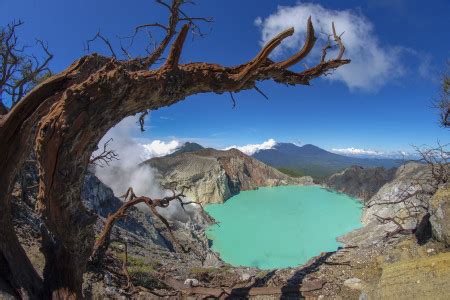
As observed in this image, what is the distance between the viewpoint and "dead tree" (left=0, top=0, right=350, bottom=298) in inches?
142

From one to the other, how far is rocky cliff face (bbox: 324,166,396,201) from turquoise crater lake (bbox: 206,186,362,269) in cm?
239

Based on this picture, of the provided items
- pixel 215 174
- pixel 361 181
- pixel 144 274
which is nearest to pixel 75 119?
pixel 144 274

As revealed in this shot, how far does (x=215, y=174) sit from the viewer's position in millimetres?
69688

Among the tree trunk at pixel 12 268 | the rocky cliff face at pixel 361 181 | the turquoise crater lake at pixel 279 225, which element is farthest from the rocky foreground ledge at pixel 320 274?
the rocky cliff face at pixel 361 181

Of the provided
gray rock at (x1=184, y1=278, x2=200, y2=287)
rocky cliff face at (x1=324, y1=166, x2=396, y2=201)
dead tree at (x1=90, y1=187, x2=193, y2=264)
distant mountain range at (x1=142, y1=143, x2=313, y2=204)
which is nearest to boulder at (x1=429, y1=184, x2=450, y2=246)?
dead tree at (x1=90, y1=187, x2=193, y2=264)

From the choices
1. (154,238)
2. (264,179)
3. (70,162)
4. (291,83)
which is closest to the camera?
(70,162)

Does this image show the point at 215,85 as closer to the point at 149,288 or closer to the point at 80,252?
the point at 80,252

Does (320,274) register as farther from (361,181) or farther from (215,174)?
(361,181)

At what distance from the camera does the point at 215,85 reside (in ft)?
14.4

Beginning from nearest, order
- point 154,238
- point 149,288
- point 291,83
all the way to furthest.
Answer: point 291,83 → point 149,288 → point 154,238

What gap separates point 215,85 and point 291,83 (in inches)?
50.8

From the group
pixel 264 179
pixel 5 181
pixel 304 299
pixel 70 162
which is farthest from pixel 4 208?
pixel 264 179

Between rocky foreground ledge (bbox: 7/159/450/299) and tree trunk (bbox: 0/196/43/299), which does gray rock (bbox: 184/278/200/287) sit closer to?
rocky foreground ledge (bbox: 7/159/450/299)

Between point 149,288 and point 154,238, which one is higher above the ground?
point 154,238
